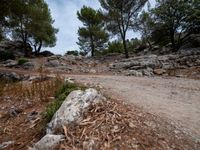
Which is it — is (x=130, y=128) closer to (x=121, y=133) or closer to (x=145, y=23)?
(x=121, y=133)

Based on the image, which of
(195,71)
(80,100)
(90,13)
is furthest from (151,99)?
(90,13)

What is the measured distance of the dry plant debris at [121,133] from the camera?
3.47 meters

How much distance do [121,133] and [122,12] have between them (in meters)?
23.2

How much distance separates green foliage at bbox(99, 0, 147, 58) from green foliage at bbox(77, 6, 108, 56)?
5.06 m

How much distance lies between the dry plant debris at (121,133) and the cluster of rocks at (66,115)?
0.11 meters

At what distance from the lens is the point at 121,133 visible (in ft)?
12.3

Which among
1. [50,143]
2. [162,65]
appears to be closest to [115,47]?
[162,65]

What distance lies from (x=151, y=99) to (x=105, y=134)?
101 inches

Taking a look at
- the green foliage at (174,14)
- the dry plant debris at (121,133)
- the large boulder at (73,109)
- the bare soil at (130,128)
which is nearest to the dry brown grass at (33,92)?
the bare soil at (130,128)

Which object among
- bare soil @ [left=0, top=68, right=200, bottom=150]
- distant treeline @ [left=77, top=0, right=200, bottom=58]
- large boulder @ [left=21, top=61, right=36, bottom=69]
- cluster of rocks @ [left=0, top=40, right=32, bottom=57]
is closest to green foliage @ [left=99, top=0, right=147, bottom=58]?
distant treeline @ [left=77, top=0, right=200, bottom=58]

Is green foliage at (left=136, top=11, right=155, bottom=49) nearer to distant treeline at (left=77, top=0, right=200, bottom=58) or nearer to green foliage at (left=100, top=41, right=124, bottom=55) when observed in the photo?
distant treeline at (left=77, top=0, right=200, bottom=58)

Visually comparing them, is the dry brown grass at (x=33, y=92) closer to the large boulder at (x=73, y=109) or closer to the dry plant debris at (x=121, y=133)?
the large boulder at (x=73, y=109)

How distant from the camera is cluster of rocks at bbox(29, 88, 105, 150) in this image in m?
3.63

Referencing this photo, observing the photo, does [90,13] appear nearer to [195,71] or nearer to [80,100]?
[195,71]
